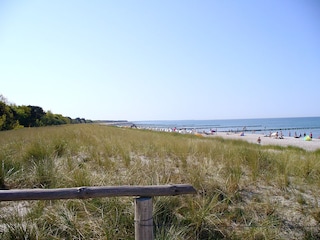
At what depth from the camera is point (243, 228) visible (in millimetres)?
2875

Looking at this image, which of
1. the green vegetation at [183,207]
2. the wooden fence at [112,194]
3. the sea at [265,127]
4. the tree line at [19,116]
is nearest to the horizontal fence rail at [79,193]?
the wooden fence at [112,194]

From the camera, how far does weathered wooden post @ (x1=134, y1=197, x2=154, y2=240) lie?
1.97m

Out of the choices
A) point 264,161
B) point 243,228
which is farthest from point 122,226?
point 264,161

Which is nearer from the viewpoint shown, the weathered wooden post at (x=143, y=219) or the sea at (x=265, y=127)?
the weathered wooden post at (x=143, y=219)

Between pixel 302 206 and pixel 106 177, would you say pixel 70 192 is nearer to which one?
pixel 106 177

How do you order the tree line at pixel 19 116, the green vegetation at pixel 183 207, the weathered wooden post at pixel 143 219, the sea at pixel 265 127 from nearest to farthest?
the weathered wooden post at pixel 143 219 → the green vegetation at pixel 183 207 → the tree line at pixel 19 116 → the sea at pixel 265 127

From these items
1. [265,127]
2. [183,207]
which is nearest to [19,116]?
[183,207]

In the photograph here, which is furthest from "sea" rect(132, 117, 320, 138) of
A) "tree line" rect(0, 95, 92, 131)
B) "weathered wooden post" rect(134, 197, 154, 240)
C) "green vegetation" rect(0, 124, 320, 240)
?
"weathered wooden post" rect(134, 197, 154, 240)

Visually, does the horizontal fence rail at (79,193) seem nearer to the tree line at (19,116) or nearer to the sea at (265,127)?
the tree line at (19,116)

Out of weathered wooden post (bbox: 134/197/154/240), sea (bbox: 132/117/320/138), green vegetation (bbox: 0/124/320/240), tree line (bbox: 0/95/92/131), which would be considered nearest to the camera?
weathered wooden post (bbox: 134/197/154/240)

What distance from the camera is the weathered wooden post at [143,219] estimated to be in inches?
77.4

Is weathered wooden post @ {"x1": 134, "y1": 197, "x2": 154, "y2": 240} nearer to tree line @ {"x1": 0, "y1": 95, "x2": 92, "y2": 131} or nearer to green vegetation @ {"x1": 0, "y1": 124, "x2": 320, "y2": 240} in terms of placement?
green vegetation @ {"x1": 0, "y1": 124, "x2": 320, "y2": 240}

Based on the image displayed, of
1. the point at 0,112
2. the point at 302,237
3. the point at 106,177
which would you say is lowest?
the point at 302,237

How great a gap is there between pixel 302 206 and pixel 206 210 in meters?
1.90
